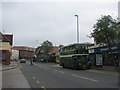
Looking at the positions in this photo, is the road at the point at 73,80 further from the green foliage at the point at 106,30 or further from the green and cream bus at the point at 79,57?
the green and cream bus at the point at 79,57

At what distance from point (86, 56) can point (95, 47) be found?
30.9 feet

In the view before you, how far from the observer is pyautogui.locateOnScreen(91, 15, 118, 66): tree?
29938 millimetres

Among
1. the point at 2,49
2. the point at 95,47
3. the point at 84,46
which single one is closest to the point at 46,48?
the point at 2,49

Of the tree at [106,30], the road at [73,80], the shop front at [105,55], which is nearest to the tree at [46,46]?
the shop front at [105,55]

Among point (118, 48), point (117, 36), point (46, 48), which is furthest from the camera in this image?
point (46, 48)

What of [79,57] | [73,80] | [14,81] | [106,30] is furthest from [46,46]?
[73,80]

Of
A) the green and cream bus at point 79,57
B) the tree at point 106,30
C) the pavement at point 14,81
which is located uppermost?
the tree at point 106,30

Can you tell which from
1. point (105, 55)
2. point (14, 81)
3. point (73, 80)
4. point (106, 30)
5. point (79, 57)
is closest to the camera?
point (73, 80)

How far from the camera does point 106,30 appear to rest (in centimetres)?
3003

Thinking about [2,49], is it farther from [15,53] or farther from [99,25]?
[15,53]

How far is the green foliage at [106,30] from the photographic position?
29938mm

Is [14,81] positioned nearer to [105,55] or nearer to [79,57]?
[79,57]

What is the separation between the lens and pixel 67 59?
3912cm

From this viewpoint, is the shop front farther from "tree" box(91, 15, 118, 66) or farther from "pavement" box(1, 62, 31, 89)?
"pavement" box(1, 62, 31, 89)
